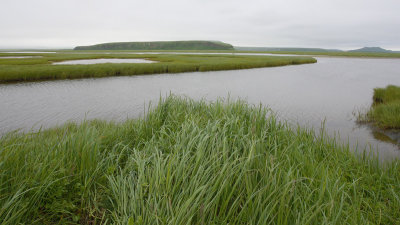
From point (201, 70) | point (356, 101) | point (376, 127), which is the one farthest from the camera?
point (201, 70)

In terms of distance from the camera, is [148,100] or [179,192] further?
[148,100]

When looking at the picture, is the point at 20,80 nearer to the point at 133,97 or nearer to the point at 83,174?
the point at 133,97

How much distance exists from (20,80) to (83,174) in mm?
22554

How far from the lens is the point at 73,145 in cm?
404

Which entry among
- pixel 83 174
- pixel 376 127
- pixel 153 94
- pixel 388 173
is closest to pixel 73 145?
pixel 83 174

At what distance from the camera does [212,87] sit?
20.1m

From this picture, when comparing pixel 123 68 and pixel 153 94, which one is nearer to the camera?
pixel 153 94

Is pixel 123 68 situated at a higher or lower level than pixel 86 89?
higher

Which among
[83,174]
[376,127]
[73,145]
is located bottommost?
[376,127]

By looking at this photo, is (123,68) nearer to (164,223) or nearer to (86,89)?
(86,89)

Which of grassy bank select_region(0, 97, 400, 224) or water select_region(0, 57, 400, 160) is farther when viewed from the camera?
water select_region(0, 57, 400, 160)

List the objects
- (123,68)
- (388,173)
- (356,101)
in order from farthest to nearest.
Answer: (123,68) → (356,101) → (388,173)

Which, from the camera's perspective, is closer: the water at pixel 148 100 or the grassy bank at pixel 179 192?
the grassy bank at pixel 179 192

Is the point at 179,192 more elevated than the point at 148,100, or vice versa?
the point at 179,192
